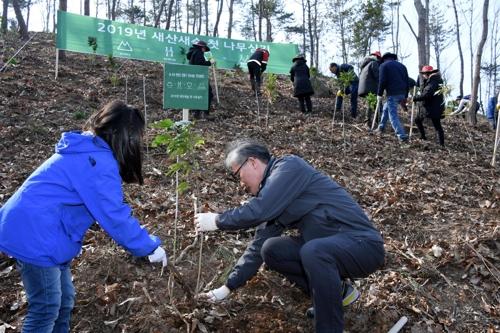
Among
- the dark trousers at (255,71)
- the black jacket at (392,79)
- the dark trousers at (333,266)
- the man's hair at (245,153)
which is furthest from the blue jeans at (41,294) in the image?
the dark trousers at (255,71)

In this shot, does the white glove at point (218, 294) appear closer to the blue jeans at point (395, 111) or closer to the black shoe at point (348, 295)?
the black shoe at point (348, 295)

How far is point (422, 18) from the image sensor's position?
11.6 m

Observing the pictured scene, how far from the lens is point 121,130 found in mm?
2383

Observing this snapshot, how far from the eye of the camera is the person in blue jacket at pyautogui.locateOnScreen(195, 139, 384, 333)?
2607 millimetres

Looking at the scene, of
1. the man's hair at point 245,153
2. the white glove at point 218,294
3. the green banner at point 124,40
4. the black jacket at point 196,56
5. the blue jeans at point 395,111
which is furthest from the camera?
the green banner at point 124,40

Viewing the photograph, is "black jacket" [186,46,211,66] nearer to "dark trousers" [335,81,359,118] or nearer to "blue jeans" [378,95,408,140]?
"dark trousers" [335,81,359,118]

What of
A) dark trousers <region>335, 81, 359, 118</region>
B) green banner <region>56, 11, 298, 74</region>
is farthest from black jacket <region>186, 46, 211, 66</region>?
dark trousers <region>335, 81, 359, 118</region>

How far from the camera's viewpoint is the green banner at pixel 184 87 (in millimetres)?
5344

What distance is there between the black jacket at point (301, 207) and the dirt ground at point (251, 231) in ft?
2.14

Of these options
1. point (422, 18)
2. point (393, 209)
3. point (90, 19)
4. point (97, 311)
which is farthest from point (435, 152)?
point (90, 19)

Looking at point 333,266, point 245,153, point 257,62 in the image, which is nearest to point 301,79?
point 257,62

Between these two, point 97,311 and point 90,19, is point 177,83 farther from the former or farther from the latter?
point 90,19

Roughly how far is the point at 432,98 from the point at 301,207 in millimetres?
6575

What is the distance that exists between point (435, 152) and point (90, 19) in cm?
878
